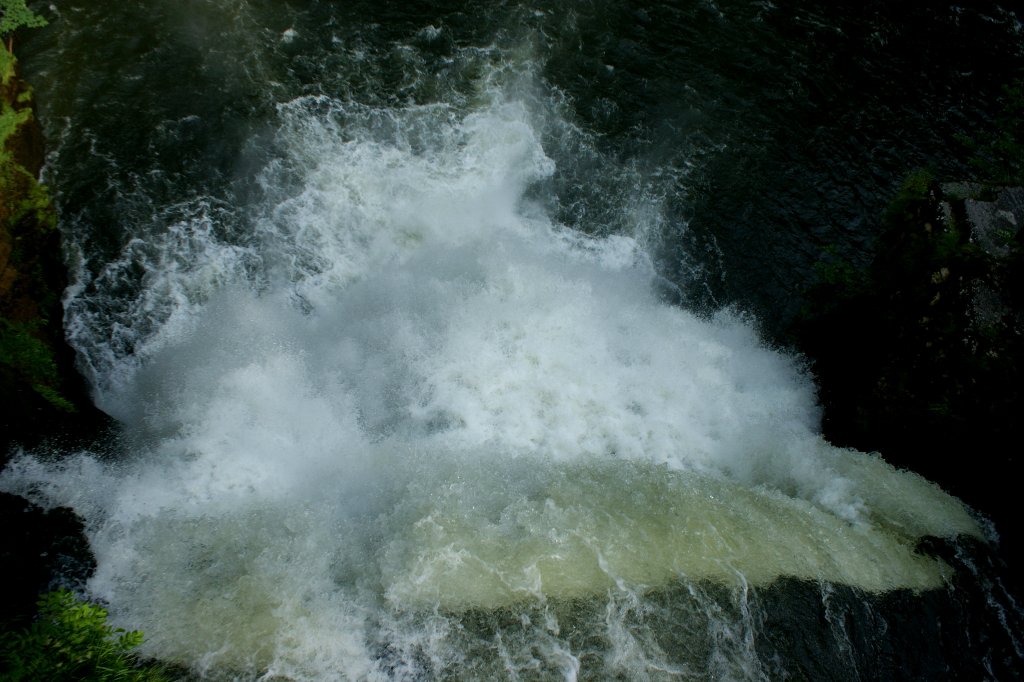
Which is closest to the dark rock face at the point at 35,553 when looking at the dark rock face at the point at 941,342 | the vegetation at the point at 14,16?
the vegetation at the point at 14,16

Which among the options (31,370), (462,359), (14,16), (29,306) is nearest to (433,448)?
(462,359)

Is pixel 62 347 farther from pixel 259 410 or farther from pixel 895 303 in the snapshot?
pixel 895 303

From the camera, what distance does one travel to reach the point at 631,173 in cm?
1089

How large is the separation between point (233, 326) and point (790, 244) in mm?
8789

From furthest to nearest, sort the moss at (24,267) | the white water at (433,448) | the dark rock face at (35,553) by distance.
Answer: the moss at (24,267) → the white water at (433,448) → the dark rock face at (35,553)

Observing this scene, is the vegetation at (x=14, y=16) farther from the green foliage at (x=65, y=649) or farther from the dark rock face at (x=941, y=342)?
the dark rock face at (x=941, y=342)

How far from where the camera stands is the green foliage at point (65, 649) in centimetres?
439

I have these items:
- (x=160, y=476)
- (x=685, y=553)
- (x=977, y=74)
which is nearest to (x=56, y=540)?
(x=160, y=476)

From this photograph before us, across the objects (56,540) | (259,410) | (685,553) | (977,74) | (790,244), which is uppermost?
(977,74)

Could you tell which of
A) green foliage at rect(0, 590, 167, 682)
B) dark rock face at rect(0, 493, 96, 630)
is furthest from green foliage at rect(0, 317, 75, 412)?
green foliage at rect(0, 590, 167, 682)

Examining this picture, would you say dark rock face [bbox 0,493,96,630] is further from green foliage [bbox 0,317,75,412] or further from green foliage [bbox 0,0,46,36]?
green foliage [bbox 0,0,46,36]

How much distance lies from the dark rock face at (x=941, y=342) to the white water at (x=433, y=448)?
0.49 metres

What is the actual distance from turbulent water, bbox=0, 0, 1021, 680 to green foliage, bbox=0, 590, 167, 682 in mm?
824

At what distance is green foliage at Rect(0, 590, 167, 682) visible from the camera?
4.39 meters
